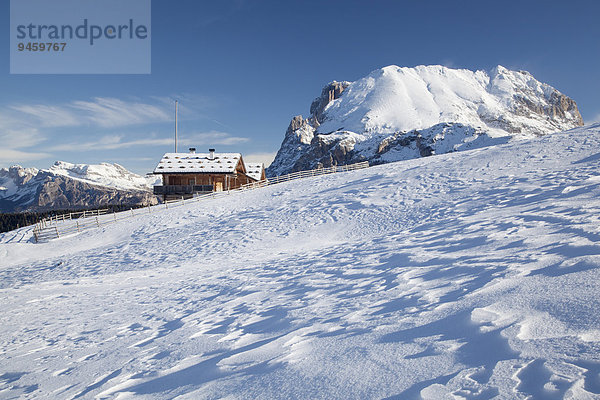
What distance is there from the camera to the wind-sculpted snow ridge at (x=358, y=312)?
122 inches

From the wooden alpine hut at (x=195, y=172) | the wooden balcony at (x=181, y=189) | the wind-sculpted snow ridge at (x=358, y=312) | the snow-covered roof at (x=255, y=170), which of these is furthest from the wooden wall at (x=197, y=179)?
the wind-sculpted snow ridge at (x=358, y=312)

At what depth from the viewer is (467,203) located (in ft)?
43.1

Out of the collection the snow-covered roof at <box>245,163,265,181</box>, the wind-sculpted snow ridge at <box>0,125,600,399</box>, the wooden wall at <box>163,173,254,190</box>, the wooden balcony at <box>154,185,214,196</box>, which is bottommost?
the wind-sculpted snow ridge at <box>0,125,600,399</box>

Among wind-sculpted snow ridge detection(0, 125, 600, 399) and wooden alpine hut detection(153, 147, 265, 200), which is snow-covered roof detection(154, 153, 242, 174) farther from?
wind-sculpted snow ridge detection(0, 125, 600, 399)

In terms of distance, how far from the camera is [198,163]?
40.2m

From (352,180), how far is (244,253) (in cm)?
1498

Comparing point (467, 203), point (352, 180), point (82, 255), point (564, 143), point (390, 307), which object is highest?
point (564, 143)

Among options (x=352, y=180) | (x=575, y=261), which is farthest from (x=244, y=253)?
(x=352, y=180)

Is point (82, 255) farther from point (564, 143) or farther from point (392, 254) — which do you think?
point (564, 143)

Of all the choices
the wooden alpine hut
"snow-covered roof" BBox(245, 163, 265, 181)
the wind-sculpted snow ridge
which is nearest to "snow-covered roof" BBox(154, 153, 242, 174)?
the wooden alpine hut

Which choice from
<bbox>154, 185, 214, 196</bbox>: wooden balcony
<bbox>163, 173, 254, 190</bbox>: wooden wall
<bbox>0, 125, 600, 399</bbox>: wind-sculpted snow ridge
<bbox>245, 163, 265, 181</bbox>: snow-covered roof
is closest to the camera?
<bbox>0, 125, 600, 399</bbox>: wind-sculpted snow ridge

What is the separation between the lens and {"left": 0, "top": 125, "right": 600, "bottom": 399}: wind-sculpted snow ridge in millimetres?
3104

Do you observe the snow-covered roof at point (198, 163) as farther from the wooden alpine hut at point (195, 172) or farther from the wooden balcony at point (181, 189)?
the wooden balcony at point (181, 189)

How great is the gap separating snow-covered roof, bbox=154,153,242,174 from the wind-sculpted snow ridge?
2483cm
